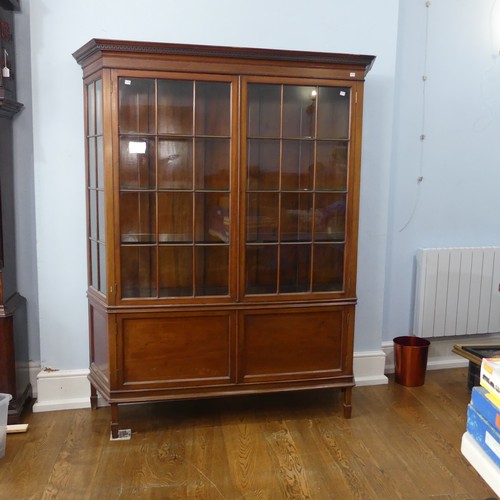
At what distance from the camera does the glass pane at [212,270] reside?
9.39 feet

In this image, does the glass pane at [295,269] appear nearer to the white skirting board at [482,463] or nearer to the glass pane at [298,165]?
the glass pane at [298,165]

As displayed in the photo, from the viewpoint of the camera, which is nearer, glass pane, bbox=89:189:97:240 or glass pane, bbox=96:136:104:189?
glass pane, bbox=96:136:104:189

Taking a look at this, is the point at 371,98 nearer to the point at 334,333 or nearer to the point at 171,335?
the point at 334,333

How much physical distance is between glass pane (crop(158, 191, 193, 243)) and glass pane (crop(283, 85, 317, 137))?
636 mm

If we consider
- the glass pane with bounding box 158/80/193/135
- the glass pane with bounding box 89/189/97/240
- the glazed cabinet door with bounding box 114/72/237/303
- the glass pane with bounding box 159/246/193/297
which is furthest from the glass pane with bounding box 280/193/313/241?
the glass pane with bounding box 89/189/97/240

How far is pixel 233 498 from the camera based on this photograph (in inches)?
91.7

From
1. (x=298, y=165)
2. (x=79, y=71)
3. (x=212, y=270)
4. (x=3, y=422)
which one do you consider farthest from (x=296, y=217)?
(x=3, y=422)

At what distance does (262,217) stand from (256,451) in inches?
46.8

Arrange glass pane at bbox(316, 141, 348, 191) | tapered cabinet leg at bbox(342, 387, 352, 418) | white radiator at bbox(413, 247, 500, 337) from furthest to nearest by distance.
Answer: white radiator at bbox(413, 247, 500, 337)
tapered cabinet leg at bbox(342, 387, 352, 418)
glass pane at bbox(316, 141, 348, 191)

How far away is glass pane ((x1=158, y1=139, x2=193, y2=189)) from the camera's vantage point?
2773 mm

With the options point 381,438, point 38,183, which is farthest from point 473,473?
point 38,183

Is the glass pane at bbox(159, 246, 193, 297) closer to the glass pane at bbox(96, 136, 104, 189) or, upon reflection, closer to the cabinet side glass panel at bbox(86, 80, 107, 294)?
the cabinet side glass panel at bbox(86, 80, 107, 294)

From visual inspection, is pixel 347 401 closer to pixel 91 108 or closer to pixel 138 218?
pixel 138 218

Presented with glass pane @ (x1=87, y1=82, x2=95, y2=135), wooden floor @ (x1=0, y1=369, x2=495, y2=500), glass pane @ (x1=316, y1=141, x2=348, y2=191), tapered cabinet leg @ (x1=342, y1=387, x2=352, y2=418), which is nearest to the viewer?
wooden floor @ (x1=0, y1=369, x2=495, y2=500)
